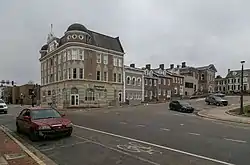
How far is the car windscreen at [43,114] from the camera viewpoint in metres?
14.2

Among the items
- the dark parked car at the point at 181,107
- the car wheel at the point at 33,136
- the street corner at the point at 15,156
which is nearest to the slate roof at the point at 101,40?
Result: the dark parked car at the point at 181,107

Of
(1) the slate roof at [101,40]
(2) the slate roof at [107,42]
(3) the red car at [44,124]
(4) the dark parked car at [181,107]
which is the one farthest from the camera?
(2) the slate roof at [107,42]

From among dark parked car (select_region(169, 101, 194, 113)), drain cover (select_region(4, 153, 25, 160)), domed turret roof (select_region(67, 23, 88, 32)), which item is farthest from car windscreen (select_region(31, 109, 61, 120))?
domed turret roof (select_region(67, 23, 88, 32))

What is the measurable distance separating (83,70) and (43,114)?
4703 cm

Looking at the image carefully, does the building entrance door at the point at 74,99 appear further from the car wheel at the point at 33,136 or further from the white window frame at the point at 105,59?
the car wheel at the point at 33,136

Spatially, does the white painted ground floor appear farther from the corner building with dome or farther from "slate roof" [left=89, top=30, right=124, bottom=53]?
"slate roof" [left=89, top=30, right=124, bottom=53]

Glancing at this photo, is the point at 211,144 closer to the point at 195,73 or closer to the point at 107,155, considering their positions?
the point at 107,155

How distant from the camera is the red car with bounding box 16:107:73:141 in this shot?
13.1 m

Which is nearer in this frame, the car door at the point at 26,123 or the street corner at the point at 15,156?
the street corner at the point at 15,156

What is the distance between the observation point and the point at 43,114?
14.5 meters

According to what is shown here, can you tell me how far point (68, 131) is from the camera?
13.9 meters

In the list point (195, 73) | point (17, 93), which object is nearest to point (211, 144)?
point (195, 73)

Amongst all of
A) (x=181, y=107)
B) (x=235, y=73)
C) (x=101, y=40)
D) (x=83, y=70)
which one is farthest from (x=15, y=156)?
(x=235, y=73)

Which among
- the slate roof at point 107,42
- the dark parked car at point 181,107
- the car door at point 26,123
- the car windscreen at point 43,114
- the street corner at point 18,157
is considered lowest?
the dark parked car at point 181,107
